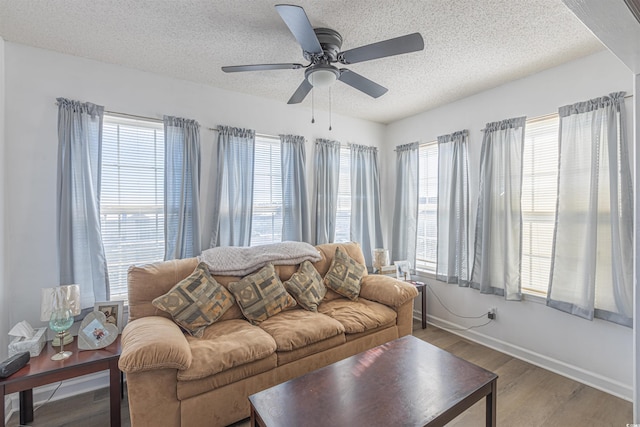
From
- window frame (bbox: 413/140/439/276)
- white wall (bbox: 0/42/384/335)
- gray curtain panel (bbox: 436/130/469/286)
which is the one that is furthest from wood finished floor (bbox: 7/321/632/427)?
window frame (bbox: 413/140/439/276)

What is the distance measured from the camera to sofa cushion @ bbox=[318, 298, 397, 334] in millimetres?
2493

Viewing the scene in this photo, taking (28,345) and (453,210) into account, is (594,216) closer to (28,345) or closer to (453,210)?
(453,210)

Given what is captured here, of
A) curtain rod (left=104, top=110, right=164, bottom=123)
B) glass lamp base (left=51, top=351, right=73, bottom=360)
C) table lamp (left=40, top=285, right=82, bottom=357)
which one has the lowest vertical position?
glass lamp base (left=51, top=351, right=73, bottom=360)

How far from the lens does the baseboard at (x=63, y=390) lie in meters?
2.11

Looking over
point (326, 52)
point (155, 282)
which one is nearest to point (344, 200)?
point (326, 52)

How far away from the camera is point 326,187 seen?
370 centimetres

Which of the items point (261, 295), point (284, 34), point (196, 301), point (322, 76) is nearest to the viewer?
point (322, 76)

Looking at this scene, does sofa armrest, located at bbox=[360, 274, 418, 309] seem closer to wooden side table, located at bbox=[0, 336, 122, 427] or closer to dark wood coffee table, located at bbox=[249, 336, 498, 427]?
dark wood coffee table, located at bbox=[249, 336, 498, 427]

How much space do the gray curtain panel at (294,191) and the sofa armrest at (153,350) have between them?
1772 millimetres

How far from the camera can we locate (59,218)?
2.28 meters

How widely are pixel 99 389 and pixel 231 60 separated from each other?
121 inches

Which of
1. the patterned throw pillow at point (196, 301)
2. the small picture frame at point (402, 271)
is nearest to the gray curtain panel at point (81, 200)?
the patterned throw pillow at point (196, 301)

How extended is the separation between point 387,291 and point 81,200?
2.90 m

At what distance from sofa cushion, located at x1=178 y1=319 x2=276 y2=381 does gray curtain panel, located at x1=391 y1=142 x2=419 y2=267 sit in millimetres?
2541
